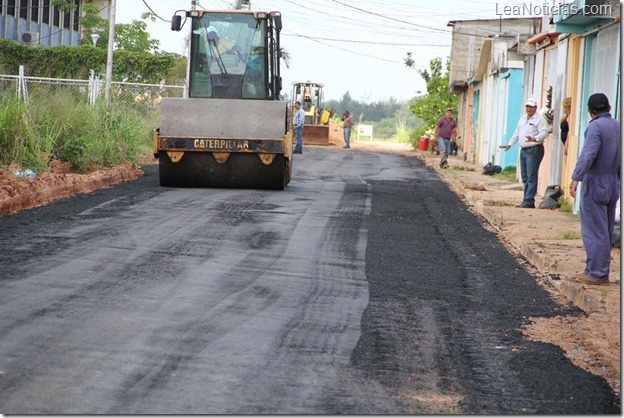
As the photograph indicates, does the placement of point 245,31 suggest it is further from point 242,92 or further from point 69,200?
point 69,200

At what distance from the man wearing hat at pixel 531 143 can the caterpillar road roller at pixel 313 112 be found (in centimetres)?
3226

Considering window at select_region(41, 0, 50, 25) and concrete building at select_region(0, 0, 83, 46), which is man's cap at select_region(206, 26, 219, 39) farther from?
window at select_region(41, 0, 50, 25)

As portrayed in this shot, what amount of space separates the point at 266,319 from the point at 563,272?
162 inches

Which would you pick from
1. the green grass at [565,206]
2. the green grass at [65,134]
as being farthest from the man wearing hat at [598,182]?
the green grass at [65,134]

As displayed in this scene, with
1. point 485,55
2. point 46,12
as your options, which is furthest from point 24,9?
point 485,55

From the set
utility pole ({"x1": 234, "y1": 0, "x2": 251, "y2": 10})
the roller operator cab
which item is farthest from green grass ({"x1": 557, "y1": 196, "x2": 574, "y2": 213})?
utility pole ({"x1": 234, "y1": 0, "x2": 251, "y2": 10})

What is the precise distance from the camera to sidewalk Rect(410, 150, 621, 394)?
6.75 m

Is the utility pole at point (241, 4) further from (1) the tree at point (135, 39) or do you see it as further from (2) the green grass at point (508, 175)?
(2) the green grass at point (508, 175)

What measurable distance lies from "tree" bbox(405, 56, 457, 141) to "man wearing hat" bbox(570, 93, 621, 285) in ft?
129

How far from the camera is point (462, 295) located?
337 inches

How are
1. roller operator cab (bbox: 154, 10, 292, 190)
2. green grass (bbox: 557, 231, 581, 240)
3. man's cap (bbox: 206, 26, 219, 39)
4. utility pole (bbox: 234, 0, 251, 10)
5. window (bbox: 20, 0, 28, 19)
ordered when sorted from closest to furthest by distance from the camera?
green grass (bbox: 557, 231, 581, 240)
roller operator cab (bbox: 154, 10, 292, 190)
man's cap (bbox: 206, 26, 219, 39)
utility pole (bbox: 234, 0, 251, 10)
window (bbox: 20, 0, 28, 19)

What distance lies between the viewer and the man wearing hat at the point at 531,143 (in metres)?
16.5

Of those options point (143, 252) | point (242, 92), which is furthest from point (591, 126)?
point (242, 92)

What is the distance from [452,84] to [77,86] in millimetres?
21907
